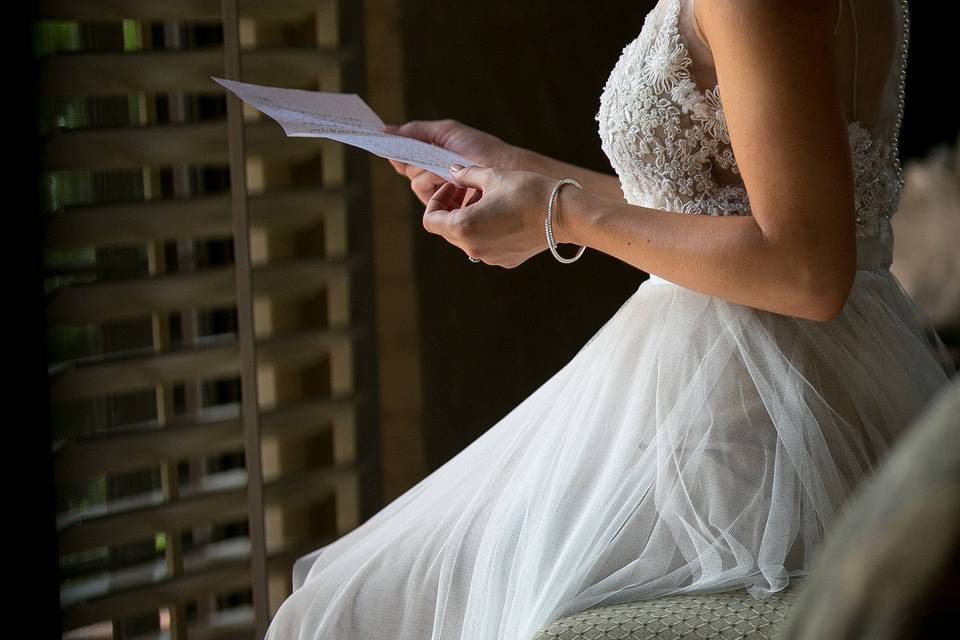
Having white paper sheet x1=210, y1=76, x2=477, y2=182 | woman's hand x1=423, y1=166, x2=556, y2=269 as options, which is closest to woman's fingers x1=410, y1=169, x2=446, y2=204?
white paper sheet x1=210, y1=76, x2=477, y2=182

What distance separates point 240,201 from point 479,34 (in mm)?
735

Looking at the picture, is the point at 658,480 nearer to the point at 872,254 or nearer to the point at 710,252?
the point at 710,252

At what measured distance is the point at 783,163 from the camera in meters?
0.84

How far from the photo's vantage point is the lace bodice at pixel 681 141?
0.99 meters

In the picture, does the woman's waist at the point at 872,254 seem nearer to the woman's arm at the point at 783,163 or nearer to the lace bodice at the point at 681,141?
the lace bodice at the point at 681,141

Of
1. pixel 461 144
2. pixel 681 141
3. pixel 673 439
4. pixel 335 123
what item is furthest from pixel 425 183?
pixel 673 439

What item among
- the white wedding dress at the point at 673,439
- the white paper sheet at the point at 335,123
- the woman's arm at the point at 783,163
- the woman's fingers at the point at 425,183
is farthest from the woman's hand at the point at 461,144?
the woman's arm at the point at 783,163

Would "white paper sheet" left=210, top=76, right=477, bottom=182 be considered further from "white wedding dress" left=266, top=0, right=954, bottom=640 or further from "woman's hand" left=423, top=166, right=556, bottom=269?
"white wedding dress" left=266, top=0, right=954, bottom=640

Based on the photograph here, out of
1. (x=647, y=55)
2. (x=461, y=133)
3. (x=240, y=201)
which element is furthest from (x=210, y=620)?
(x=647, y=55)

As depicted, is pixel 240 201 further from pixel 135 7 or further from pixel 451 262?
pixel 451 262

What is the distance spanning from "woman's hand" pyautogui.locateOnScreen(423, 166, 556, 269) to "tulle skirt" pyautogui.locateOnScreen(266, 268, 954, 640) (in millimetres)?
148

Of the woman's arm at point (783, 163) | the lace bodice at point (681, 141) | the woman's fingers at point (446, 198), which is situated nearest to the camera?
the woman's arm at point (783, 163)

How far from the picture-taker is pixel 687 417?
3.14 ft

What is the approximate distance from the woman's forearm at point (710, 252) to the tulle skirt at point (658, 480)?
0.09 metres
